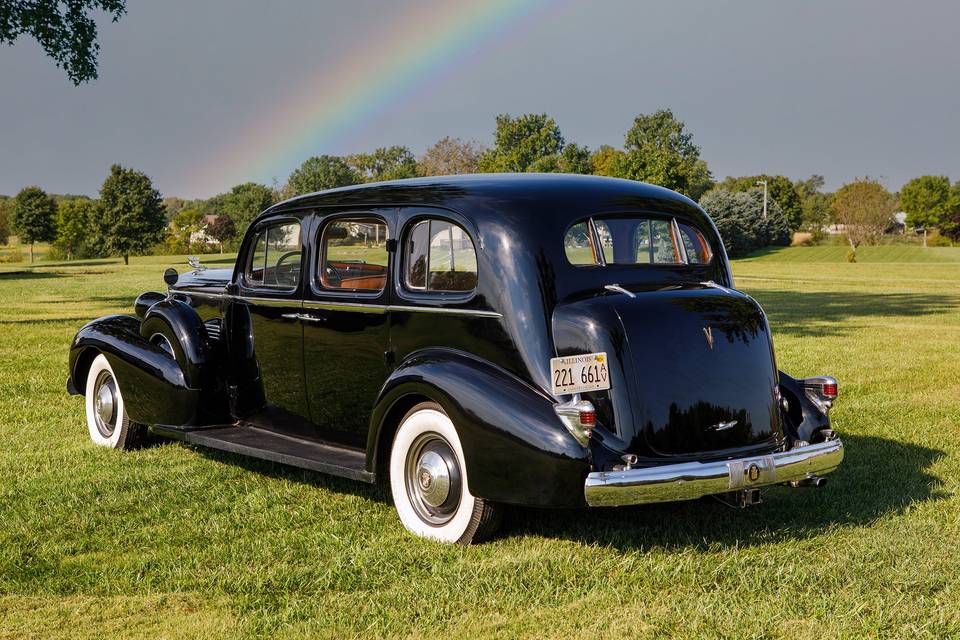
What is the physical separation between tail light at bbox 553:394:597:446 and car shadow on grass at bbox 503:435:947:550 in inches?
32.3

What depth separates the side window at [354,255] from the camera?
18.9 feet

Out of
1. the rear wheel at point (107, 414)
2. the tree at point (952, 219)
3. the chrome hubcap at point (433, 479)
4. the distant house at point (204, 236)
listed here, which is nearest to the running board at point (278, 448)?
the chrome hubcap at point (433, 479)

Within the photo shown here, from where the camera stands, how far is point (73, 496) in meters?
6.00

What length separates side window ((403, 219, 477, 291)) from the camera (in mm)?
5262

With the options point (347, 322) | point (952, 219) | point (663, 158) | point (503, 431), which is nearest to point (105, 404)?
point (347, 322)

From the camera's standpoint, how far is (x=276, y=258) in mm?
6578

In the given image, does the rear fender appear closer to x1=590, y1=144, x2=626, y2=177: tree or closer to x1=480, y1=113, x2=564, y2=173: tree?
x1=590, y1=144, x2=626, y2=177: tree

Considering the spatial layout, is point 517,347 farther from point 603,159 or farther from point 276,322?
point 603,159

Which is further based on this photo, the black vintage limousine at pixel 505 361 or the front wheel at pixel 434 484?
the front wheel at pixel 434 484

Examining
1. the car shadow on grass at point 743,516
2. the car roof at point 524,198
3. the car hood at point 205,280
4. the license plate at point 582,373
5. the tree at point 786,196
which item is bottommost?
the car shadow on grass at point 743,516

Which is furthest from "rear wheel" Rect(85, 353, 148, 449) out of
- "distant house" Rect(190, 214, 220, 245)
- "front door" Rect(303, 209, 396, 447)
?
"distant house" Rect(190, 214, 220, 245)

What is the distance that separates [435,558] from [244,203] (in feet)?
362

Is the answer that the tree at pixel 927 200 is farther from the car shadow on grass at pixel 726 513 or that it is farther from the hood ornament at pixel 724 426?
the hood ornament at pixel 724 426

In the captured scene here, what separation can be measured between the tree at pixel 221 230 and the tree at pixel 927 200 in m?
81.3
